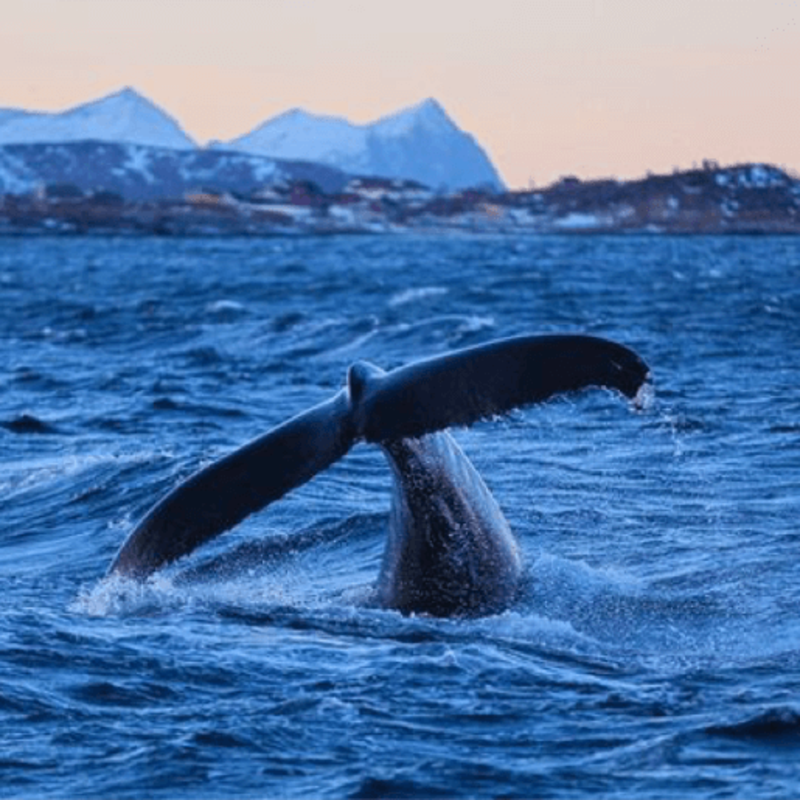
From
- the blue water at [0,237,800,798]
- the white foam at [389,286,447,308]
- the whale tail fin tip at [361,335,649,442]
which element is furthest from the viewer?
the white foam at [389,286,447,308]

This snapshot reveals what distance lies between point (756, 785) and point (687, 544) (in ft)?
18.3

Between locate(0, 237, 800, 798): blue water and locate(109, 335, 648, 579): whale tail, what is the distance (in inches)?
27.8

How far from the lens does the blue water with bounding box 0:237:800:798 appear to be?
818cm

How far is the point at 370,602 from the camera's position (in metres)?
11.0

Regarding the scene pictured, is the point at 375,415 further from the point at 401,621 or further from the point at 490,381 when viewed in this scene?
the point at 401,621

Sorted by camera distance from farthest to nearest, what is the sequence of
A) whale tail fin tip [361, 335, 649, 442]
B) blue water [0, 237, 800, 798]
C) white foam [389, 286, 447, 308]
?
white foam [389, 286, 447, 308] → whale tail fin tip [361, 335, 649, 442] → blue water [0, 237, 800, 798]

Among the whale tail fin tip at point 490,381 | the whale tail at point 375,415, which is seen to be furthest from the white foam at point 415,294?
the whale tail fin tip at point 490,381

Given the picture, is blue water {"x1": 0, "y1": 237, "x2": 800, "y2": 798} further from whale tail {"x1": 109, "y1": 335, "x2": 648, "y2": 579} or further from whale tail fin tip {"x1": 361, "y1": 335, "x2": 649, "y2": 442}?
whale tail fin tip {"x1": 361, "y1": 335, "x2": 649, "y2": 442}

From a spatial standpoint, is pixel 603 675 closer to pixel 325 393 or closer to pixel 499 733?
pixel 499 733

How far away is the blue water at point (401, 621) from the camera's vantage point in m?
8.18

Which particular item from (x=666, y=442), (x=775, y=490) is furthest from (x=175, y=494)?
(x=666, y=442)

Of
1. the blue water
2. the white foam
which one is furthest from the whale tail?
the white foam

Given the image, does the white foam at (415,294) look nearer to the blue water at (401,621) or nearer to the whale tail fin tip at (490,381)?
the blue water at (401,621)

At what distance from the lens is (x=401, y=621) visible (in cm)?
1038
